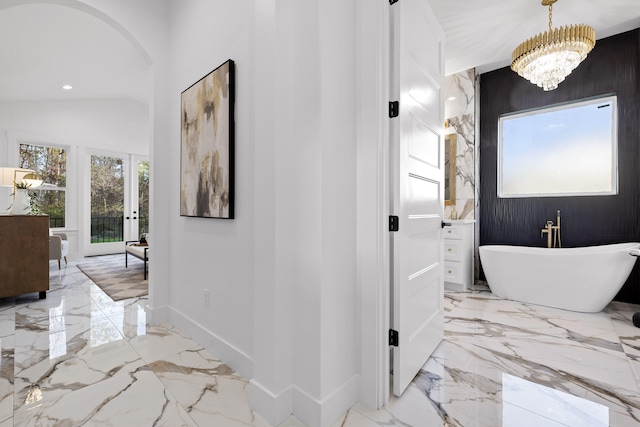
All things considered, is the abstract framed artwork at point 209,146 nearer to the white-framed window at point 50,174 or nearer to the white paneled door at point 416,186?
the white paneled door at point 416,186

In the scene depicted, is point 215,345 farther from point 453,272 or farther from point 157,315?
point 453,272

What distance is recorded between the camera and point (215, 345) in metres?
1.96

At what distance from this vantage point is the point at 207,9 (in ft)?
6.77

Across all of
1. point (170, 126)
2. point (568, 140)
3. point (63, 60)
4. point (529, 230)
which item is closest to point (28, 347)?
point (170, 126)

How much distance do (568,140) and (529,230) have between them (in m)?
1.14

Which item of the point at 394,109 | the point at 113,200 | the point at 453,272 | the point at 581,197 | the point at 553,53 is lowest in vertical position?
the point at 453,272

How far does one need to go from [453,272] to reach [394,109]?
9.22 feet

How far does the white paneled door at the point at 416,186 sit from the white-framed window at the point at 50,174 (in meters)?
6.56

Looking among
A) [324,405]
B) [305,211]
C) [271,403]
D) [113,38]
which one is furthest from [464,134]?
[113,38]

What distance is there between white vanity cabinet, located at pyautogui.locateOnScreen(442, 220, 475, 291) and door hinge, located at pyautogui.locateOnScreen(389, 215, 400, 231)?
94.5 inches

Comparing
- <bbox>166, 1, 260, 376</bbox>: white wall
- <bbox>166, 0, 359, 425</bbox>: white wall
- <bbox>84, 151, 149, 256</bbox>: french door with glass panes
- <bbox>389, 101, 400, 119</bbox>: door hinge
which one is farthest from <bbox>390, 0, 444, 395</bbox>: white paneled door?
<bbox>84, 151, 149, 256</bbox>: french door with glass panes

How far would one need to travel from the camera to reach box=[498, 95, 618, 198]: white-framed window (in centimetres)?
325

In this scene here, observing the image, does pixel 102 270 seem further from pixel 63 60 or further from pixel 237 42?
pixel 237 42

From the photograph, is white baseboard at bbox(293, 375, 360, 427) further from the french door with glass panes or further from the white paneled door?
the french door with glass panes
